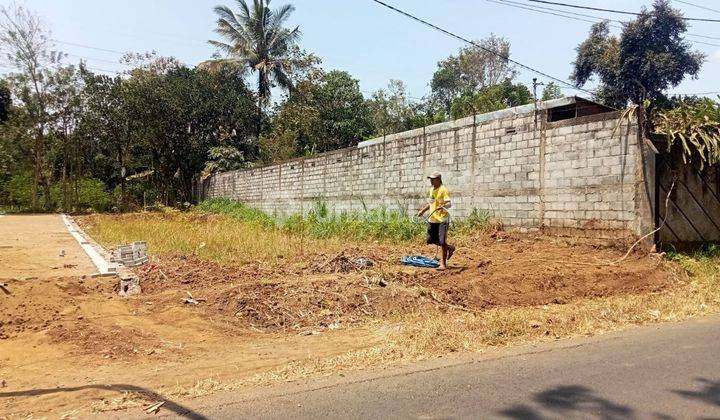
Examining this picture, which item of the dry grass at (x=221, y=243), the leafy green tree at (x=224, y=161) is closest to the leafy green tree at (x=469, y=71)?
the leafy green tree at (x=224, y=161)

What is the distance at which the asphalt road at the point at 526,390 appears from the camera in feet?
11.2

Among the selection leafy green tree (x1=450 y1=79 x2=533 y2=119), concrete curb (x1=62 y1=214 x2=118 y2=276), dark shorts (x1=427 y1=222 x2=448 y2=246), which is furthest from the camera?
leafy green tree (x1=450 y1=79 x2=533 y2=119)

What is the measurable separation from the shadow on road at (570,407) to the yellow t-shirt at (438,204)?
16.3ft

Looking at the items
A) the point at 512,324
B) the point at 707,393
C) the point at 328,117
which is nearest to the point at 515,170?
the point at 512,324

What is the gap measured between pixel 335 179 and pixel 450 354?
13244 mm

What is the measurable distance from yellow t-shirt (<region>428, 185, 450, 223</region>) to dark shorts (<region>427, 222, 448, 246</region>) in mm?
85

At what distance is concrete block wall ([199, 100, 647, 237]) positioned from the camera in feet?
29.8

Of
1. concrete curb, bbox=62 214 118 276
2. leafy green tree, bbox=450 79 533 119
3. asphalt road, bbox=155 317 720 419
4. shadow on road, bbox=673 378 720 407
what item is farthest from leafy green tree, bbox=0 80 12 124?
shadow on road, bbox=673 378 720 407

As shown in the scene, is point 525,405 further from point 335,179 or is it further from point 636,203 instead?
point 335,179

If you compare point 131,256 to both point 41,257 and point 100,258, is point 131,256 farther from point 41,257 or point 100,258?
point 41,257

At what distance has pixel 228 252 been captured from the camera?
36.2 feet

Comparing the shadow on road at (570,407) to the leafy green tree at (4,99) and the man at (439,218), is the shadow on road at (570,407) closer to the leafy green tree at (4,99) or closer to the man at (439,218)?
the man at (439,218)

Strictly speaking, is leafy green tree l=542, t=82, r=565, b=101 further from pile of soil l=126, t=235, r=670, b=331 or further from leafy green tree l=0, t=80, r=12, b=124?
A: leafy green tree l=0, t=80, r=12, b=124

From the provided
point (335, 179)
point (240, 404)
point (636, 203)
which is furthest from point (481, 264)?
point (335, 179)
